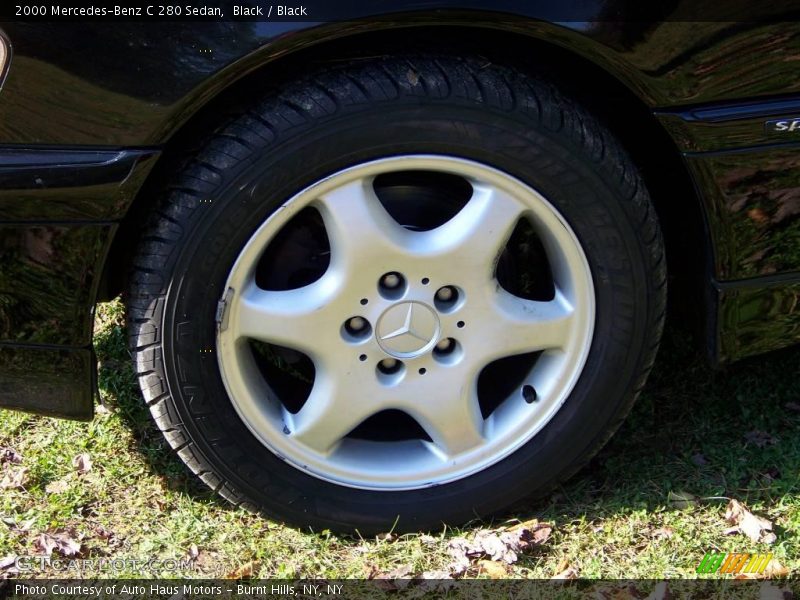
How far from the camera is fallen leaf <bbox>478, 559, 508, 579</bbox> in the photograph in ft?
7.39

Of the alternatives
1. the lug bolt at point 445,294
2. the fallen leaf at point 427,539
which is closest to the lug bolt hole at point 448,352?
the lug bolt at point 445,294

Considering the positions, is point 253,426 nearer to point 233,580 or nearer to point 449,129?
point 233,580

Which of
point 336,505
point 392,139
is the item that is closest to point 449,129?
point 392,139

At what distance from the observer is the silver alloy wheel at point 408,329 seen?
6.68 feet

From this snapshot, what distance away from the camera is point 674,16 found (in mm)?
1870

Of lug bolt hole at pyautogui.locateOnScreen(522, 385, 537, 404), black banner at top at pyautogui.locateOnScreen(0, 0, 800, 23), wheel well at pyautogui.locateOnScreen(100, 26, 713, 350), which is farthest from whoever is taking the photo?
lug bolt hole at pyautogui.locateOnScreen(522, 385, 537, 404)

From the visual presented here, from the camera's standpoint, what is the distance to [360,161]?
197 centimetres

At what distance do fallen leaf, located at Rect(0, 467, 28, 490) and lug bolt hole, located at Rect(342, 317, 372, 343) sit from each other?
1.11 meters

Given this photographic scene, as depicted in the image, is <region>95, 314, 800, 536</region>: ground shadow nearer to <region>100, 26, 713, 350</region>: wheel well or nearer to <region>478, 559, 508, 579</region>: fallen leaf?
<region>478, 559, 508, 579</region>: fallen leaf

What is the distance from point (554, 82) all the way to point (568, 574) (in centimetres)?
120

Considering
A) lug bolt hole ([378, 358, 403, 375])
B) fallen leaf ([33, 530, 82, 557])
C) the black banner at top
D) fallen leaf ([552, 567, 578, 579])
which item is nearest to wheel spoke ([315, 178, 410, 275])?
lug bolt hole ([378, 358, 403, 375])

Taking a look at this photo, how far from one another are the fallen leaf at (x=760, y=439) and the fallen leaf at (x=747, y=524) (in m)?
0.28

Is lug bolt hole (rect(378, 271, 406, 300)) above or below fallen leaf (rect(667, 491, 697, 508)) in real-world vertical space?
above

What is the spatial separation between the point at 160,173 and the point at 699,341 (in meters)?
1.42
